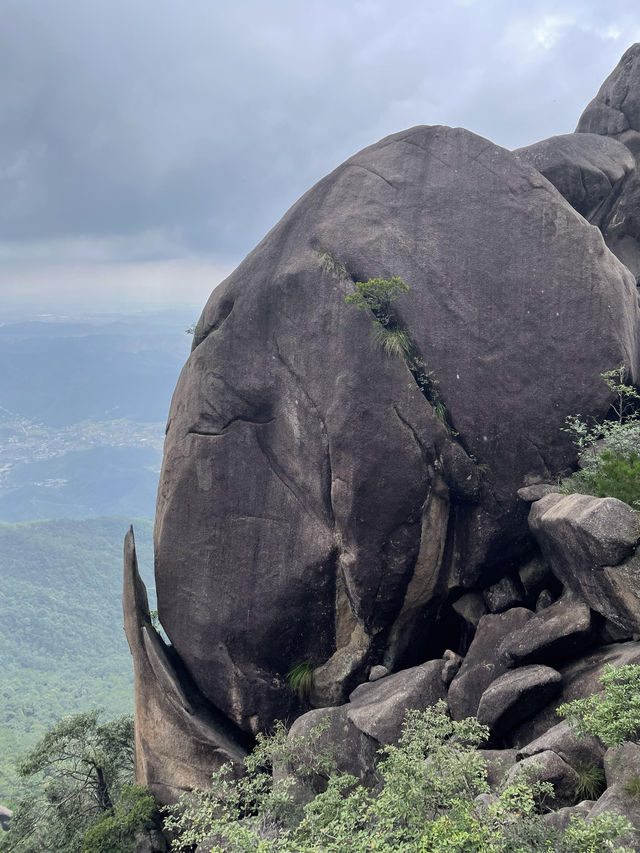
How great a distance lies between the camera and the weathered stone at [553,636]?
42.9 ft

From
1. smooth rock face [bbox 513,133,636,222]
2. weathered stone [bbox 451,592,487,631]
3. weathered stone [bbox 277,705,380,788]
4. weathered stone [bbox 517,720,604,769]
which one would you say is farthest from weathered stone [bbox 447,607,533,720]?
smooth rock face [bbox 513,133,636,222]

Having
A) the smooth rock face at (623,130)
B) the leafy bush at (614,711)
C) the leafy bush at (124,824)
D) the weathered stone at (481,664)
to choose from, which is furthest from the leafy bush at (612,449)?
the leafy bush at (124,824)

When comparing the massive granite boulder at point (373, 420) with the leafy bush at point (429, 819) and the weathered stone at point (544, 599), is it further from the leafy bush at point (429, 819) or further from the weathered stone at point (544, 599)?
the leafy bush at point (429, 819)

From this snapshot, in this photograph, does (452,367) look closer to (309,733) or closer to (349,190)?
(349,190)

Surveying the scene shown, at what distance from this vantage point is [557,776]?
10227mm

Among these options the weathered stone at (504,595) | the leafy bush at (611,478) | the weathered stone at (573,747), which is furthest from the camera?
the weathered stone at (504,595)

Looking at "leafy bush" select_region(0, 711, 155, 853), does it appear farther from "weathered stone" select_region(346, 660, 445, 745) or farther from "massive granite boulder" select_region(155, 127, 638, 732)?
"weathered stone" select_region(346, 660, 445, 745)

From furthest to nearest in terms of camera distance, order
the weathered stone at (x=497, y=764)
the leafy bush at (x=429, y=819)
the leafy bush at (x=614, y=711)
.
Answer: the weathered stone at (x=497, y=764), the leafy bush at (x=614, y=711), the leafy bush at (x=429, y=819)

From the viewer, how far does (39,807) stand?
20.0 meters

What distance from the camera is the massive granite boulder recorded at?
16.8 m

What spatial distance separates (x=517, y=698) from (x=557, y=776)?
8.14 feet

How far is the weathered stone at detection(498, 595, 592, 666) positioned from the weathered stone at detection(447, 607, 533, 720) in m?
0.45

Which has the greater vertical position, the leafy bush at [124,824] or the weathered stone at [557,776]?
the weathered stone at [557,776]

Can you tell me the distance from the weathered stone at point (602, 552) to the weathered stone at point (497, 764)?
3637 mm
